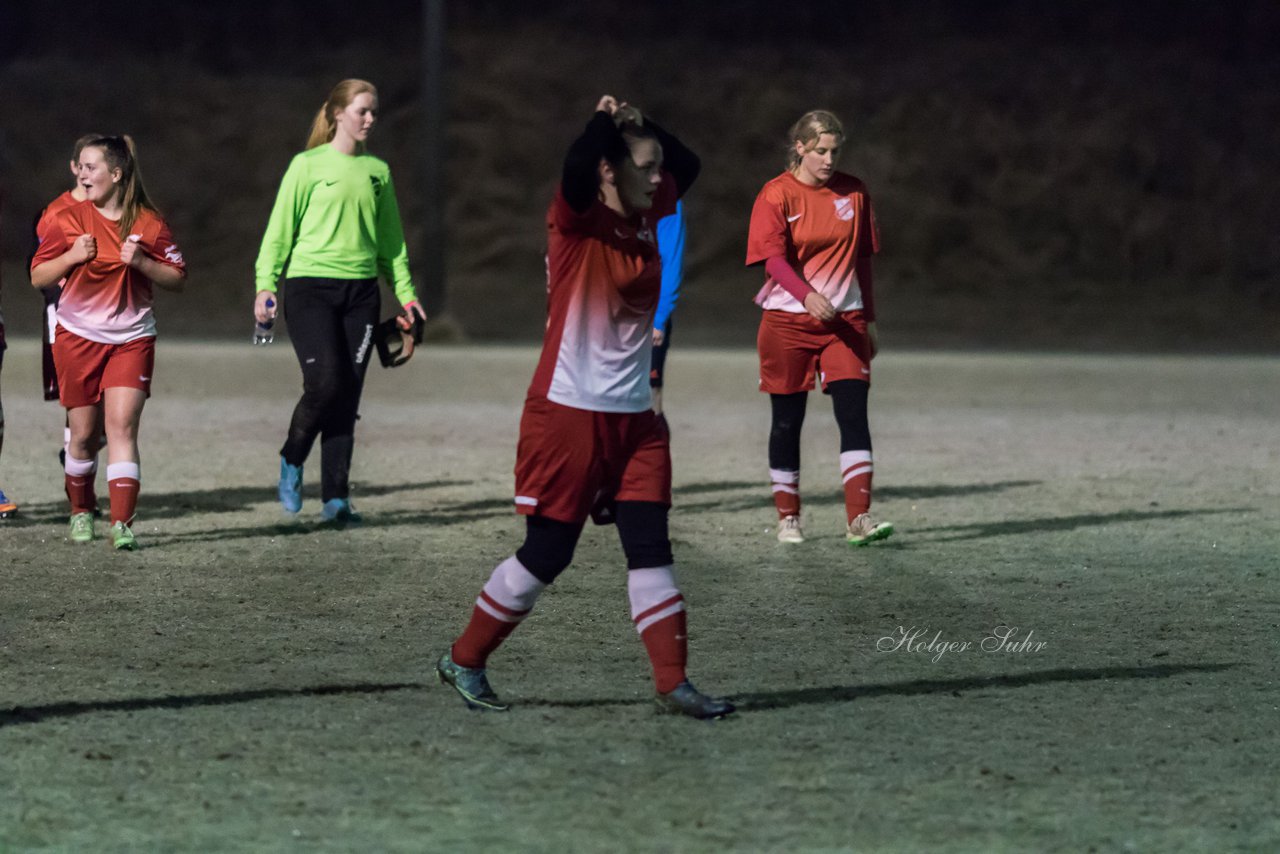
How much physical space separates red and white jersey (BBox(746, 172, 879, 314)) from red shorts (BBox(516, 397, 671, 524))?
3.14m

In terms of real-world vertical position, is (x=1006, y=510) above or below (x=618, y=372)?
below

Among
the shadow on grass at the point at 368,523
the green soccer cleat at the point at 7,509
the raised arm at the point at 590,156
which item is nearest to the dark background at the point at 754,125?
the shadow on grass at the point at 368,523

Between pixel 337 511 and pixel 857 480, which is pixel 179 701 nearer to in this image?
pixel 337 511

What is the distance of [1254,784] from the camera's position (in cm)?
486

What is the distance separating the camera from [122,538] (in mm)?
8375

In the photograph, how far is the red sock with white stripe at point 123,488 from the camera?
8.31m

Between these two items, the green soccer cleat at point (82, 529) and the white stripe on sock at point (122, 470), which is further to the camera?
the green soccer cleat at point (82, 529)

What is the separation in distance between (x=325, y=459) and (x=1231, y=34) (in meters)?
37.8

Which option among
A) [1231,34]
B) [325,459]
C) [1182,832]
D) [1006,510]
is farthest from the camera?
[1231,34]

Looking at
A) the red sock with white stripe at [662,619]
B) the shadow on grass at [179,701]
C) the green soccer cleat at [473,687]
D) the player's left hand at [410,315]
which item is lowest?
the shadow on grass at [179,701]

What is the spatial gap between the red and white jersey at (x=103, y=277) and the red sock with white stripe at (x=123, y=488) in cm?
52

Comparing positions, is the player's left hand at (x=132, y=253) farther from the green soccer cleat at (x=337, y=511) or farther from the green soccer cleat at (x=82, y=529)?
the green soccer cleat at (x=337, y=511)

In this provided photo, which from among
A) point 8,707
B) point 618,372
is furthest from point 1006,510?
point 8,707

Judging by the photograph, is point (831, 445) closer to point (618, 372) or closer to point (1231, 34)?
point (618, 372)
